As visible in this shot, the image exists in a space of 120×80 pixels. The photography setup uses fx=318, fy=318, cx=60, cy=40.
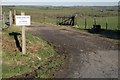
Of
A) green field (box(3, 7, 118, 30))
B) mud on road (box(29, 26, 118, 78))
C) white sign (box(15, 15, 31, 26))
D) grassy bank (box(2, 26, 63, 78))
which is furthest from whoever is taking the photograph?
green field (box(3, 7, 118, 30))

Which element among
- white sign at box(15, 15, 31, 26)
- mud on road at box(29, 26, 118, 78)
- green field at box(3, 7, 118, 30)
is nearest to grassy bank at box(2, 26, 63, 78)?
mud on road at box(29, 26, 118, 78)

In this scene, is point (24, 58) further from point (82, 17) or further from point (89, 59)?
point (82, 17)

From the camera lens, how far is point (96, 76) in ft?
38.0

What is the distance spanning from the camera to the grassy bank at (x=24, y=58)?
12.2 m

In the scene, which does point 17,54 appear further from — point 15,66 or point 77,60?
point 77,60

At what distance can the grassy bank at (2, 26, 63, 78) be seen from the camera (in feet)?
40.0

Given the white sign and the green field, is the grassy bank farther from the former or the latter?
the green field

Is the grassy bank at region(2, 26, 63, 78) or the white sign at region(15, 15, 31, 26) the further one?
the white sign at region(15, 15, 31, 26)

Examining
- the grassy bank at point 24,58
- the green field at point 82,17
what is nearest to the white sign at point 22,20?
the grassy bank at point 24,58

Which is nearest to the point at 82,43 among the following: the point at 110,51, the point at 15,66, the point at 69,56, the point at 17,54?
the point at 110,51

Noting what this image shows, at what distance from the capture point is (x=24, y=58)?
46.0 feet

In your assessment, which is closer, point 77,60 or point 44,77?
point 44,77

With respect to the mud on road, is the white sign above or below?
above

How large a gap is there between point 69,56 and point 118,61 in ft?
7.68
